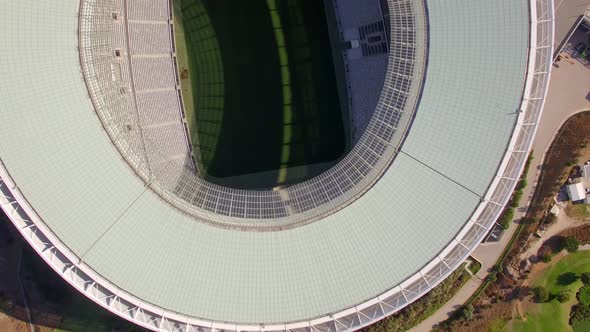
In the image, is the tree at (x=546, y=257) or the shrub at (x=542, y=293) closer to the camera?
the shrub at (x=542, y=293)

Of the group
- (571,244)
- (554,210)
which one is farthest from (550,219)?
(571,244)

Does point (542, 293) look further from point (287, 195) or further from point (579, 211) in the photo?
point (287, 195)

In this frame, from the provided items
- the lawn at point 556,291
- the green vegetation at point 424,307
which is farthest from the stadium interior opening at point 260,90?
Answer: the lawn at point 556,291

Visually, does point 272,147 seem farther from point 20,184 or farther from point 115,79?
point 20,184

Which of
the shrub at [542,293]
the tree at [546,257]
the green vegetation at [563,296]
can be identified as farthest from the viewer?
the green vegetation at [563,296]

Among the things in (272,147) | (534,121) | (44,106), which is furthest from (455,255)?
(44,106)

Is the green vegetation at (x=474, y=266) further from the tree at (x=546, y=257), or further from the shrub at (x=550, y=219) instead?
the shrub at (x=550, y=219)
